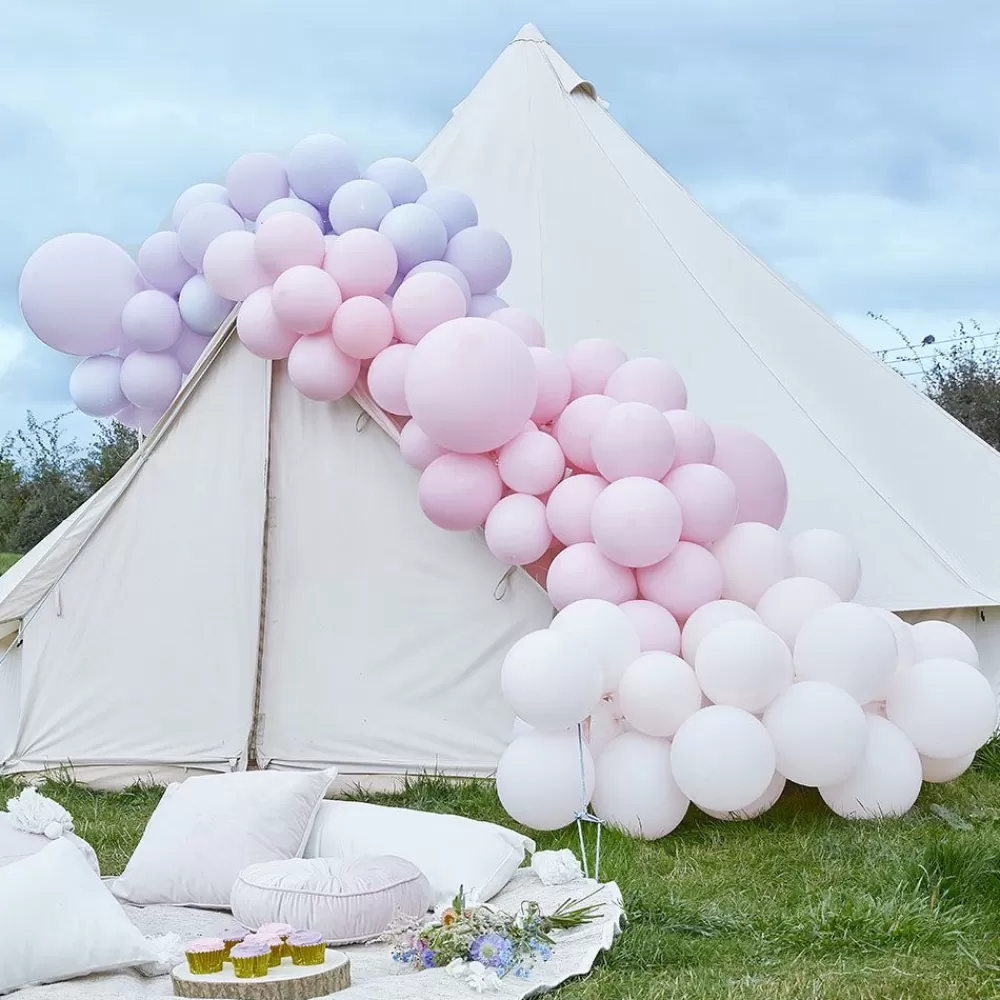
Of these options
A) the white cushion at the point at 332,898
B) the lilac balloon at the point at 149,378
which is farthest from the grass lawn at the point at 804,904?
the lilac balloon at the point at 149,378

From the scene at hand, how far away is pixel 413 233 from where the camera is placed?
507 cm

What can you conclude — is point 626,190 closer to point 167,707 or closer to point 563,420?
point 563,420

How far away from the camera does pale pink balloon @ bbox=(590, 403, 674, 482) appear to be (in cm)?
450

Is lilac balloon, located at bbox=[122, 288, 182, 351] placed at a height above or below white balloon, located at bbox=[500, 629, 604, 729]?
above

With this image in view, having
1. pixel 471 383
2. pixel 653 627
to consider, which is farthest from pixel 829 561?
pixel 471 383

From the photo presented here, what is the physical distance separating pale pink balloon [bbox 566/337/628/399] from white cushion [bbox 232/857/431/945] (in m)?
2.05

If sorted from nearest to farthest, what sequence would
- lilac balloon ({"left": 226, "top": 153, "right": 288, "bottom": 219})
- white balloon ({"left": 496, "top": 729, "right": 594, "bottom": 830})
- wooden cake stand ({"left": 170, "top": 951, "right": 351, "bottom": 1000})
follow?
wooden cake stand ({"left": 170, "top": 951, "right": 351, "bottom": 1000}), white balloon ({"left": 496, "top": 729, "right": 594, "bottom": 830}), lilac balloon ({"left": 226, "top": 153, "right": 288, "bottom": 219})

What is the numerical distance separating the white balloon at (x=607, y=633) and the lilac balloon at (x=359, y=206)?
168cm

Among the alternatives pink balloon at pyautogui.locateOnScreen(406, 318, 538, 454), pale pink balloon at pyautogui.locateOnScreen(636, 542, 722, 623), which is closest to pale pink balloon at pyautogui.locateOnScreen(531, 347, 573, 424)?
pink balloon at pyautogui.locateOnScreen(406, 318, 538, 454)

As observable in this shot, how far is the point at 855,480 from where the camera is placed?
5691mm

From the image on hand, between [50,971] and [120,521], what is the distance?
9.77ft

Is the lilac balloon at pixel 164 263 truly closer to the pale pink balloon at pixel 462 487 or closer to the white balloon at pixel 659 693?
the pale pink balloon at pixel 462 487

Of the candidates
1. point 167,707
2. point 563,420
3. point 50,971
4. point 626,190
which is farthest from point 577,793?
point 626,190

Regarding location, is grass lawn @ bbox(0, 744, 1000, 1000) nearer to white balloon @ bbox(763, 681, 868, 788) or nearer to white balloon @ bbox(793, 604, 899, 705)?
white balloon @ bbox(763, 681, 868, 788)
